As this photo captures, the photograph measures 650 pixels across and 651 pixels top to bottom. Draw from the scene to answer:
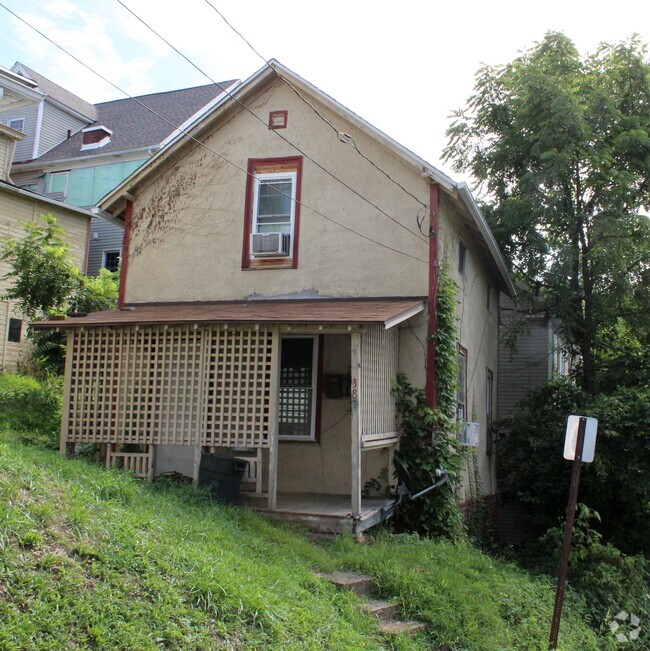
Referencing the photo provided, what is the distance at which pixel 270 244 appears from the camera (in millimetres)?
11586

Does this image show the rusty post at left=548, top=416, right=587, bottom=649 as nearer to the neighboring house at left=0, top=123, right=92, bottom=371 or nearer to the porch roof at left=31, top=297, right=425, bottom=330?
the porch roof at left=31, top=297, right=425, bottom=330

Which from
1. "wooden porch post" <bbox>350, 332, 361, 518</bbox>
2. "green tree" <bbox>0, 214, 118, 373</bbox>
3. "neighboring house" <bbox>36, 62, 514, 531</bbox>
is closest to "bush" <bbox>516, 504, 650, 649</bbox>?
"neighboring house" <bbox>36, 62, 514, 531</bbox>

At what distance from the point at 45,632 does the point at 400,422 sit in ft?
22.7

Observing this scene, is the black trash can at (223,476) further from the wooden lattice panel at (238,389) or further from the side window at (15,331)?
the side window at (15,331)

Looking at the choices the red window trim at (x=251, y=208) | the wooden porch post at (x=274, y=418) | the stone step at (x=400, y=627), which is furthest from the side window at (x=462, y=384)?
the stone step at (x=400, y=627)

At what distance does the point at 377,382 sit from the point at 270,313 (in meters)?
1.78

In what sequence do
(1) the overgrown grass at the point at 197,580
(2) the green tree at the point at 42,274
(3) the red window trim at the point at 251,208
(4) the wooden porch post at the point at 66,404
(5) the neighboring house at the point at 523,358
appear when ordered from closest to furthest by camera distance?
1. (1) the overgrown grass at the point at 197,580
2. (4) the wooden porch post at the point at 66,404
3. (3) the red window trim at the point at 251,208
4. (2) the green tree at the point at 42,274
5. (5) the neighboring house at the point at 523,358

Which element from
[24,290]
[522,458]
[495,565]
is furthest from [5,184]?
[495,565]

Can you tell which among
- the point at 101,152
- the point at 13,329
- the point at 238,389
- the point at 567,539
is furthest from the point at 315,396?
the point at 101,152

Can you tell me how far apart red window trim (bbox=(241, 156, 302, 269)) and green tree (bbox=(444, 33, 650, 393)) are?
19.6 feet

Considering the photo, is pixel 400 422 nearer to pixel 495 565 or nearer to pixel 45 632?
pixel 495 565

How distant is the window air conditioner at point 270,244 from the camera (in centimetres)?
1156

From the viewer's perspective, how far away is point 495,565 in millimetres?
9742

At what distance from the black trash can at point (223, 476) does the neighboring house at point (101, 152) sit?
17.4 m
